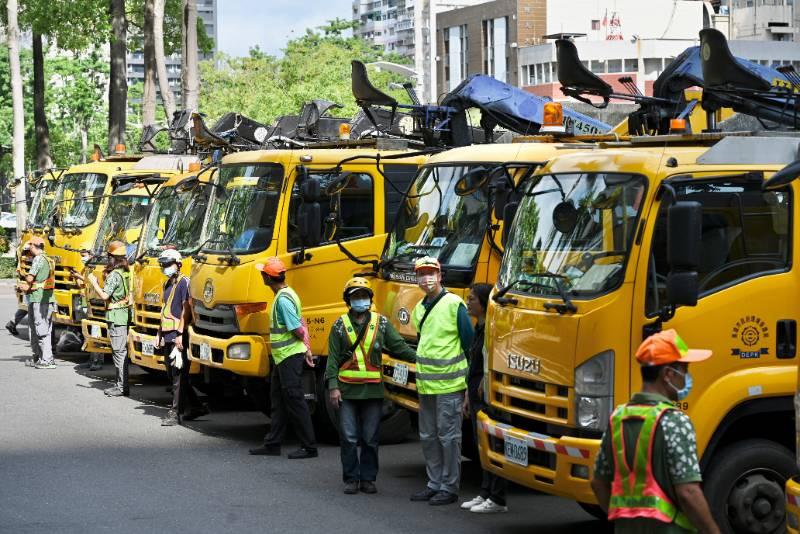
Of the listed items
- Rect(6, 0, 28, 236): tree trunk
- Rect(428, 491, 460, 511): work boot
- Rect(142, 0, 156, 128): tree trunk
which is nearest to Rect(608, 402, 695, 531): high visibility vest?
Rect(428, 491, 460, 511): work boot

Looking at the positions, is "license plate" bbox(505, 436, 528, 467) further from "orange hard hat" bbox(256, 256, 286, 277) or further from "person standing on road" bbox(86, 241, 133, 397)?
"person standing on road" bbox(86, 241, 133, 397)

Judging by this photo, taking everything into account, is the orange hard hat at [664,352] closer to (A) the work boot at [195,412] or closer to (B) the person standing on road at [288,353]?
(B) the person standing on road at [288,353]

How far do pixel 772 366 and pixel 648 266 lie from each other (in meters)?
1.01

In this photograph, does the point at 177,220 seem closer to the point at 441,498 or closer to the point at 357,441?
the point at 357,441

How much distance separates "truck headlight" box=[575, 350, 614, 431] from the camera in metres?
8.72

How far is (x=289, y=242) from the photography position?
45.3ft

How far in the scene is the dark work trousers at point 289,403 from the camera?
42.3ft

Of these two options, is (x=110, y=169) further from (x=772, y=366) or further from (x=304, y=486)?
(x=772, y=366)

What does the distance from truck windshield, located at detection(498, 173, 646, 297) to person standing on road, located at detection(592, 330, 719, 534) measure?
2.50 meters

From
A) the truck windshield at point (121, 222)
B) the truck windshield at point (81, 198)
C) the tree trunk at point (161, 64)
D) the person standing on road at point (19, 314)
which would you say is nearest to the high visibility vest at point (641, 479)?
the truck windshield at point (121, 222)

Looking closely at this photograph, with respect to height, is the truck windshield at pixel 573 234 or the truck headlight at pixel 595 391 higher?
the truck windshield at pixel 573 234

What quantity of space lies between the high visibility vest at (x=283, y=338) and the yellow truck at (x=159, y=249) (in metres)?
3.18

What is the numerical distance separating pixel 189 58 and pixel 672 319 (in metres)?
23.5

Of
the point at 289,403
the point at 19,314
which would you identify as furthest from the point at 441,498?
the point at 19,314
